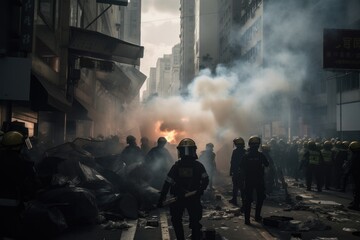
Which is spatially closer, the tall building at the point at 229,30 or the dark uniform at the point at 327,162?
the dark uniform at the point at 327,162

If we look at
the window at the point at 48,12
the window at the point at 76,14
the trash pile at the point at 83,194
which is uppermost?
the window at the point at 76,14

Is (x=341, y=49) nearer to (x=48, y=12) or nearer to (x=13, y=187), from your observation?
(x=48, y=12)

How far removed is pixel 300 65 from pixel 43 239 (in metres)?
30.4

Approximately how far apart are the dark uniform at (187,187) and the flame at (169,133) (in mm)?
20559

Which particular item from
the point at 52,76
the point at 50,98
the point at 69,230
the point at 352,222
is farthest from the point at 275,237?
the point at 52,76

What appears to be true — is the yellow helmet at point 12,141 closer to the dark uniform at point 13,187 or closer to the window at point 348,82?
the dark uniform at point 13,187

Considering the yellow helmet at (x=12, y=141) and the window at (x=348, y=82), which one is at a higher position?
the window at (x=348, y=82)

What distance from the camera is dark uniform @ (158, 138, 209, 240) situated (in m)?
6.07

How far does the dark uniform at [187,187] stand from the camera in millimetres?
6070

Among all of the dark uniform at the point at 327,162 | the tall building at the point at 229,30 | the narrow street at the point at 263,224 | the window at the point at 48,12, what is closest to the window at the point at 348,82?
the dark uniform at the point at 327,162

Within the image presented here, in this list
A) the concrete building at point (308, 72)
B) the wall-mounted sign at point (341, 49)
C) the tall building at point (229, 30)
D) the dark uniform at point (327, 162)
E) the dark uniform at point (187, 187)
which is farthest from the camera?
the tall building at point (229, 30)

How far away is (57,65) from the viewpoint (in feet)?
58.2

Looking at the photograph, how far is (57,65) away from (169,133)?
11.5 meters

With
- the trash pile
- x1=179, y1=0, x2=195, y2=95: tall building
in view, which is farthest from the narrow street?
x1=179, y1=0, x2=195, y2=95: tall building
